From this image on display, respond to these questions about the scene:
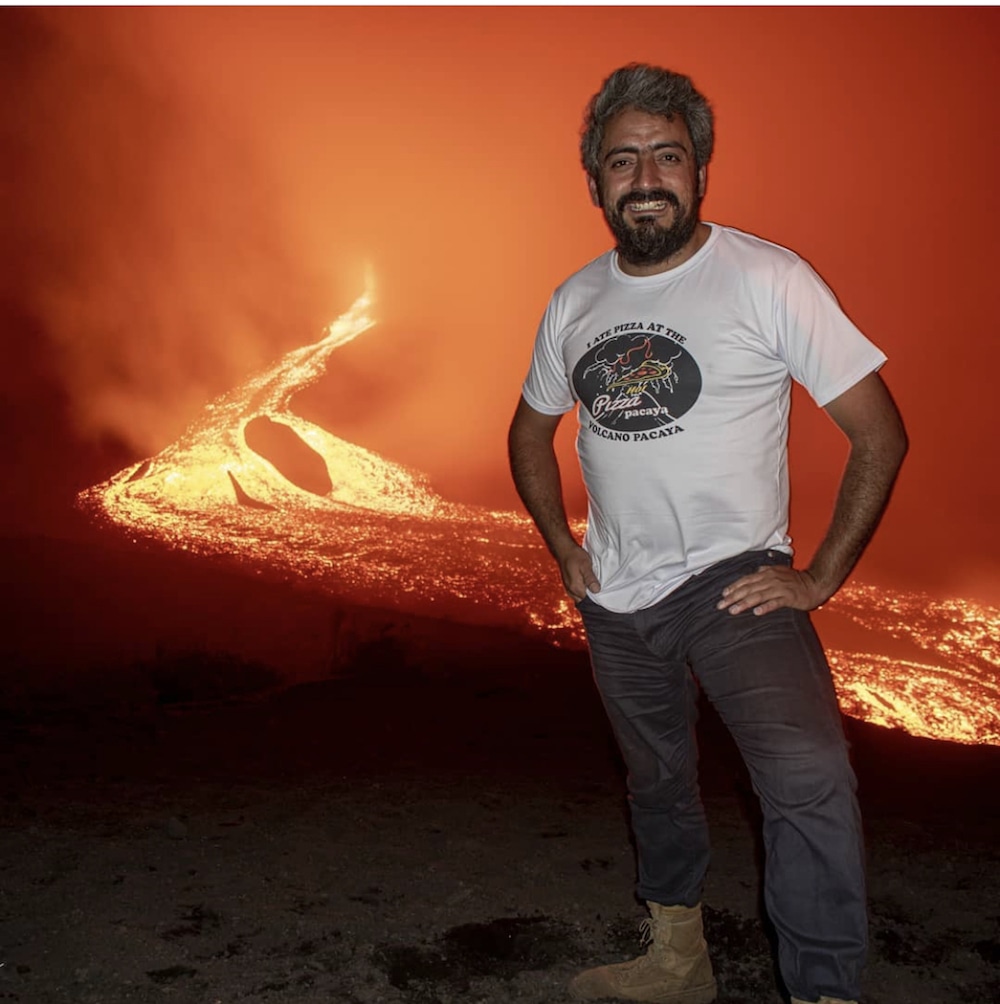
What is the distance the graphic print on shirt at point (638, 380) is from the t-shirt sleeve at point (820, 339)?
22 cm

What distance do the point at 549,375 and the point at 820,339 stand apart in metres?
0.81

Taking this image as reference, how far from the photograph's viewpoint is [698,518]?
8.01ft

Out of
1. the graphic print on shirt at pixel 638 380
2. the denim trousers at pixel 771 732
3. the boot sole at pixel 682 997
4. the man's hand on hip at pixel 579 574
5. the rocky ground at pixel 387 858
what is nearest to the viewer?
the denim trousers at pixel 771 732

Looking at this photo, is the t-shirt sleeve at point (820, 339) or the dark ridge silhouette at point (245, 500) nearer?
the t-shirt sleeve at point (820, 339)

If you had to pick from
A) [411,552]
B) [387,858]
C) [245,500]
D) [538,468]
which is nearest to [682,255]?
[538,468]

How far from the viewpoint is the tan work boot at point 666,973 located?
2783 mm

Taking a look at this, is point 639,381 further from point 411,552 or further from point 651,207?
point 411,552

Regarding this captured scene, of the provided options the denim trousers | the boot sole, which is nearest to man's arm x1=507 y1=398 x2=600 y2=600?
the denim trousers

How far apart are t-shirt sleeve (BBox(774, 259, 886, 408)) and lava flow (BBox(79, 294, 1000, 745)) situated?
24.8ft

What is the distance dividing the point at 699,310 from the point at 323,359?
1070 inches

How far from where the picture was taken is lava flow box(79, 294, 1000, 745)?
11727mm

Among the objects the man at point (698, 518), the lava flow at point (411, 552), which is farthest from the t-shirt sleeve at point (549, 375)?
the lava flow at point (411, 552)

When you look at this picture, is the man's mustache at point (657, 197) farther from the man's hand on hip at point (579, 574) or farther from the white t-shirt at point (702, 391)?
the man's hand on hip at point (579, 574)

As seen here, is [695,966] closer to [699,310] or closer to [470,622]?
[699,310]
